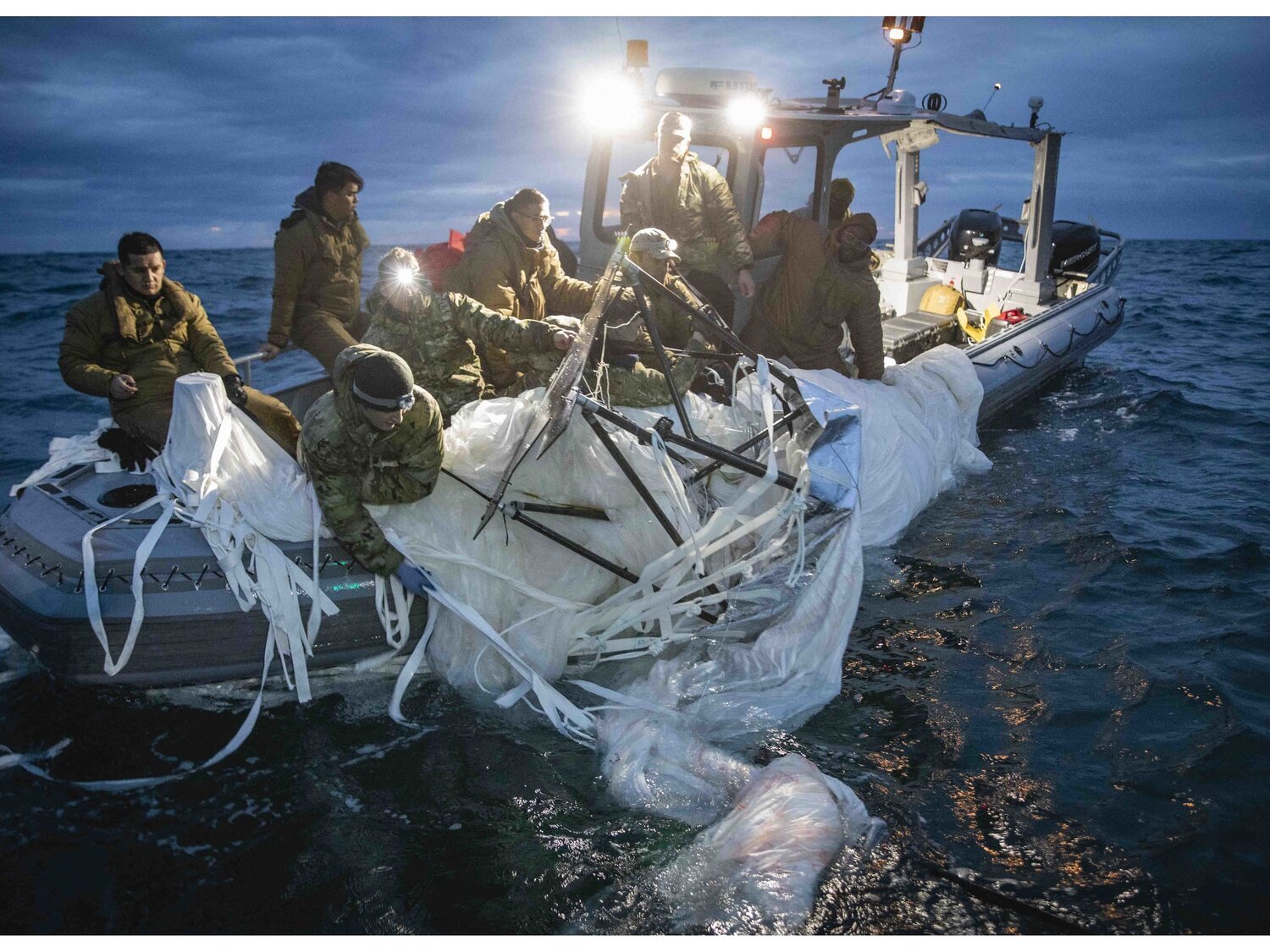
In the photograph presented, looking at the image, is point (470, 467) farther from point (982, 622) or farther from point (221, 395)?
point (982, 622)

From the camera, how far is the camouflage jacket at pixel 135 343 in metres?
4.28

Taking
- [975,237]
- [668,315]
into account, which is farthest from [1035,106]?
[668,315]

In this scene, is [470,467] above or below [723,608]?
above

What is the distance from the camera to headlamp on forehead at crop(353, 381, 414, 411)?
3332 mm

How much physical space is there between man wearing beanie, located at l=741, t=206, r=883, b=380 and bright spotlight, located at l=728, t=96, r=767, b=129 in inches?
31.2

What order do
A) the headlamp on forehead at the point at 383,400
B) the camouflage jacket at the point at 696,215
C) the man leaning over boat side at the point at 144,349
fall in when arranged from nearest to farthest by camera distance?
the headlamp on forehead at the point at 383,400
the man leaning over boat side at the point at 144,349
the camouflage jacket at the point at 696,215

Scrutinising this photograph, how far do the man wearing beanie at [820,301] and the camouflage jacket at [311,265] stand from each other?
2.88m

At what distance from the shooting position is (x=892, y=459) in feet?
18.5

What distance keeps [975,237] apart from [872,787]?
884 cm

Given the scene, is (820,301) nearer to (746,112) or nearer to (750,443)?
(746,112)

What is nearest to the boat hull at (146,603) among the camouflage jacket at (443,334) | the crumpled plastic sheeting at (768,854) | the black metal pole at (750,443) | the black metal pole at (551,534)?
the black metal pole at (551,534)

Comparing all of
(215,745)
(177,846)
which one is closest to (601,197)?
(215,745)

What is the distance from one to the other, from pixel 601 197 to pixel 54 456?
424 cm

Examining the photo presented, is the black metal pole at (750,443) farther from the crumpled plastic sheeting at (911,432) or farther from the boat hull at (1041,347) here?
the boat hull at (1041,347)
